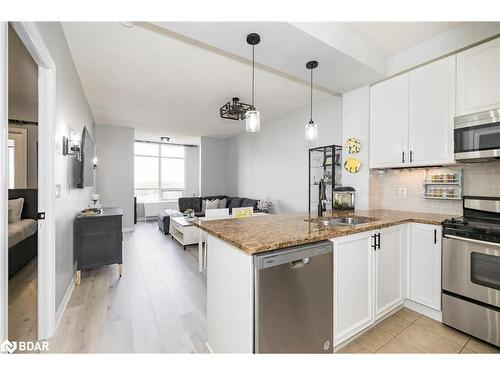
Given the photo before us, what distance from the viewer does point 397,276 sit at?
2211 mm

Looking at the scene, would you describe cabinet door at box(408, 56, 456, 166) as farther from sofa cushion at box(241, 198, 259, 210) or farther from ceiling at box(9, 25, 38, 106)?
ceiling at box(9, 25, 38, 106)

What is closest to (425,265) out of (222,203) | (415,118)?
(415,118)

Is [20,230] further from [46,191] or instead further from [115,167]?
[115,167]

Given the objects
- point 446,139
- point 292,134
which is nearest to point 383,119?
point 446,139

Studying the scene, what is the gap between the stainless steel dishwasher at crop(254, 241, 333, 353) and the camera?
1.28 m

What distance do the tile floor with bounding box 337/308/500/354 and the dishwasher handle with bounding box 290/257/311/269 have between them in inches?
33.4

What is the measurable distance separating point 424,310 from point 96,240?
12.3ft

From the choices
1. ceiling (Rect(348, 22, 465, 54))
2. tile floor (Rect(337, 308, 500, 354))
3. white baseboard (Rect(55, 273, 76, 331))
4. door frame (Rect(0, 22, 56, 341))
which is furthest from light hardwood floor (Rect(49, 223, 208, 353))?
ceiling (Rect(348, 22, 465, 54))

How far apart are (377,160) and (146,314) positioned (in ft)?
10.1

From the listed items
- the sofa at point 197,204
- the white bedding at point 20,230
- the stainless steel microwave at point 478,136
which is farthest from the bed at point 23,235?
the stainless steel microwave at point 478,136

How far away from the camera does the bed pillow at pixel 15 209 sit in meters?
3.81

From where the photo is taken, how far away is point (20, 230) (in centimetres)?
332

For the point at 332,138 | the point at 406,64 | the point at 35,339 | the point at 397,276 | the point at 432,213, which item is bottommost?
the point at 35,339

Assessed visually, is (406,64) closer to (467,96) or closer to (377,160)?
(467,96)
